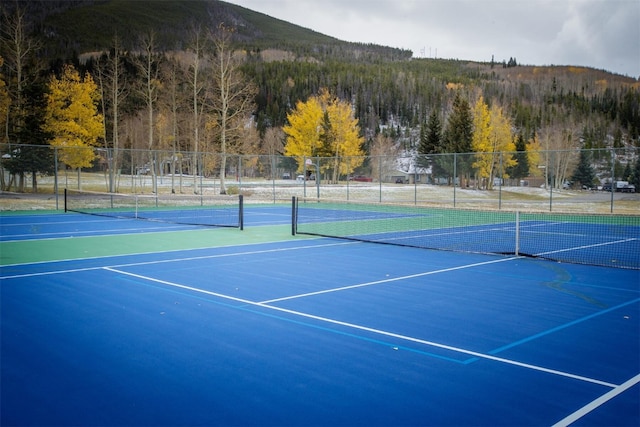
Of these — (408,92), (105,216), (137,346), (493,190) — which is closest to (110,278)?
(137,346)

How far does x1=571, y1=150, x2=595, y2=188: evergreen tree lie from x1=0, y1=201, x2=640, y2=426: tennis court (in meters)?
14.0

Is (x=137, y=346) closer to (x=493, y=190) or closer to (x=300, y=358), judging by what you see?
(x=300, y=358)

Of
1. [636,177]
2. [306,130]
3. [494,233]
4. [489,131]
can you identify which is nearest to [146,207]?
[494,233]

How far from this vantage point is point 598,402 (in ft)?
13.9

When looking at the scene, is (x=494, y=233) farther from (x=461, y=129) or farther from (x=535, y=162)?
(x=461, y=129)

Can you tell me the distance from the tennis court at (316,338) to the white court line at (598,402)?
0.05ft

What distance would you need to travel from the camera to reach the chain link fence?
24.5 meters

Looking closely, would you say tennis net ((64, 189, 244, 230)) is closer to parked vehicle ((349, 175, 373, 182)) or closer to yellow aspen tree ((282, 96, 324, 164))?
parked vehicle ((349, 175, 373, 182))

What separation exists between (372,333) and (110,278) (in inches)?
197

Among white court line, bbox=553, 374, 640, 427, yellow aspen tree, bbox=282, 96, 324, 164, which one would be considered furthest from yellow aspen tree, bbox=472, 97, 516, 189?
white court line, bbox=553, 374, 640, 427

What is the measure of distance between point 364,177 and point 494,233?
15550 millimetres

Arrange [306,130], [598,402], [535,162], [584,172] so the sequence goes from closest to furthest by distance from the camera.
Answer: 1. [598,402]
2. [584,172]
3. [535,162]
4. [306,130]

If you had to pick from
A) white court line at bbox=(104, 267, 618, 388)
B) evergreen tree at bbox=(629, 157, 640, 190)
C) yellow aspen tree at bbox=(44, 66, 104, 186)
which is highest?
yellow aspen tree at bbox=(44, 66, 104, 186)

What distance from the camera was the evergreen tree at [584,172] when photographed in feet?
82.5
